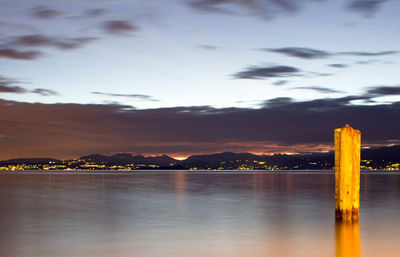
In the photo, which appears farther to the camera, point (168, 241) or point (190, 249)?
point (168, 241)

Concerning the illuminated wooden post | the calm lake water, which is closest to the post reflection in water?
the calm lake water

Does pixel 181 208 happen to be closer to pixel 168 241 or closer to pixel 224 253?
pixel 168 241

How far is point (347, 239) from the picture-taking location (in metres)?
18.3

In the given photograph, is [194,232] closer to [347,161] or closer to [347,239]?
[347,239]

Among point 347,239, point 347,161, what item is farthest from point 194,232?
point 347,161

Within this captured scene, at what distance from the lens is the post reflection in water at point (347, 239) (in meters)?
16.5

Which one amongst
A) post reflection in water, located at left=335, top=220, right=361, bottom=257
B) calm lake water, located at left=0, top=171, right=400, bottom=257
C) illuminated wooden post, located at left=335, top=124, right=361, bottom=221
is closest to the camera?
calm lake water, located at left=0, top=171, right=400, bottom=257

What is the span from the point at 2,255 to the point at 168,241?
602cm

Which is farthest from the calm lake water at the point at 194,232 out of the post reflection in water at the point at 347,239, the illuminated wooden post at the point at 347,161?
the illuminated wooden post at the point at 347,161

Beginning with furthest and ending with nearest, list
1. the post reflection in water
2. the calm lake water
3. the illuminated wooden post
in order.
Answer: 1. the illuminated wooden post
2. the post reflection in water
3. the calm lake water

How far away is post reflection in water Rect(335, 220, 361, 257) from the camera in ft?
54.2

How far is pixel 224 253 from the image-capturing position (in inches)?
616

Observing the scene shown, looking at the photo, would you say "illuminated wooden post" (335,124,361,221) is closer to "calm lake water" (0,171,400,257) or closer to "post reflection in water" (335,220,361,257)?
"post reflection in water" (335,220,361,257)

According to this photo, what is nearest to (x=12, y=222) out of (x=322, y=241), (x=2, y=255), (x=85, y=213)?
(x=85, y=213)
